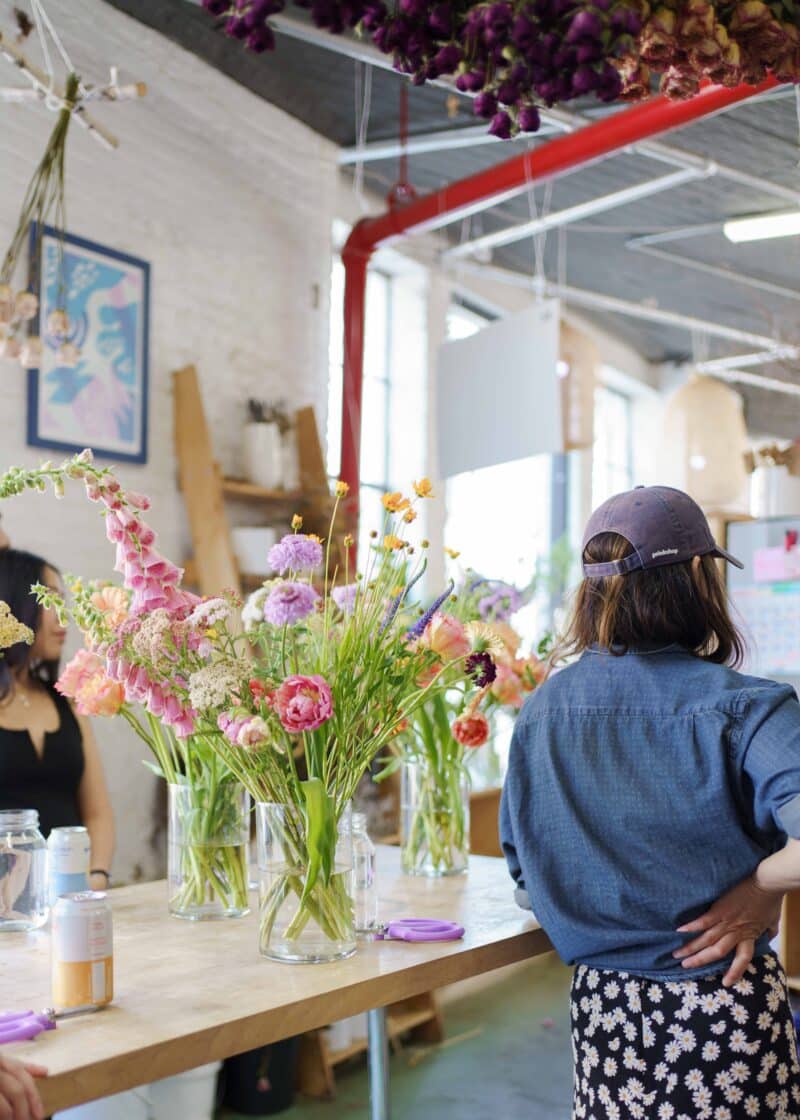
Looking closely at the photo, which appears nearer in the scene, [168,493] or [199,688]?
[199,688]

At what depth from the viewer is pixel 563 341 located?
14.7ft

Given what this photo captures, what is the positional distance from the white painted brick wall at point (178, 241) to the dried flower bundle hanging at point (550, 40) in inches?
119

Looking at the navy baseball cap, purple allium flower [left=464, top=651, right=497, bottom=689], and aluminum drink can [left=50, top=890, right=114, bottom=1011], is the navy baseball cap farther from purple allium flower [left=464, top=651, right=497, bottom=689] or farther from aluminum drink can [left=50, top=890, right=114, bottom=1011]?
aluminum drink can [left=50, top=890, right=114, bottom=1011]

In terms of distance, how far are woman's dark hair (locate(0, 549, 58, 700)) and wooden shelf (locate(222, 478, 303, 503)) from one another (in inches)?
46.7

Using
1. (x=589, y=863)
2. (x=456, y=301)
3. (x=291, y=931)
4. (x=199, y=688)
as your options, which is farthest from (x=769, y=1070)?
(x=456, y=301)

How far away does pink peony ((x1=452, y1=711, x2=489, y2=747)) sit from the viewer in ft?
7.72

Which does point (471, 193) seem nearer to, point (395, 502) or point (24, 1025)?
point (395, 502)

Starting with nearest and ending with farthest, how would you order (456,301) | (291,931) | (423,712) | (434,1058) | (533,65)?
(533,65), (291,931), (423,712), (434,1058), (456,301)

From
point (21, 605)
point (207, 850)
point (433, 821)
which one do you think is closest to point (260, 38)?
point (207, 850)

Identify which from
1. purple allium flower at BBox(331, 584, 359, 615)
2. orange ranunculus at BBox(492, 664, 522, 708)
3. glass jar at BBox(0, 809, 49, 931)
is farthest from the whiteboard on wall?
glass jar at BBox(0, 809, 49, 931)

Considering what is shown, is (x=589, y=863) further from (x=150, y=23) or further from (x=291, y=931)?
(x=150, y=23)

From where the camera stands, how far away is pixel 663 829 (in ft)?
5.51

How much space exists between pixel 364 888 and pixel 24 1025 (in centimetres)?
65

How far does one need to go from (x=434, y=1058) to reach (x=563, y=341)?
2544mm
